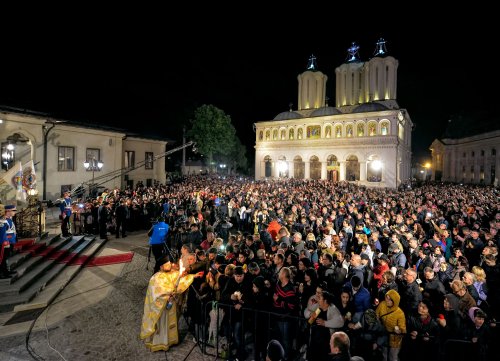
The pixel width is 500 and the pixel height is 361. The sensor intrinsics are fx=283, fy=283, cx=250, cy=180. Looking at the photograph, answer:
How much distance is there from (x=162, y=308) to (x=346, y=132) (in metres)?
40.0

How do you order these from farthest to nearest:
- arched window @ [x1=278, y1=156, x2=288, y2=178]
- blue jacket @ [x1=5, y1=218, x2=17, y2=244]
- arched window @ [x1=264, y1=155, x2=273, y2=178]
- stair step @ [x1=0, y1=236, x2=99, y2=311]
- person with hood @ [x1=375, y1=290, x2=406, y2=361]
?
arched window @ [x1=264, y1=155, x2=273, y2=178]
arched window @ [x1=278, y1=156, x2=288, y2=178]
blue jacket @ [x1=5, y1=218, x2=17, y2=244]
stair step @ [x1=0, y1=236, x2=99, y2=311]
person with hood @ [x1=375, y1=290, x2=406, y2=361]

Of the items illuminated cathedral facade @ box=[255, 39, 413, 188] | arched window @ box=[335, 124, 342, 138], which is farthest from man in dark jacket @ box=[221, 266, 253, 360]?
arched window @ box=[335, 124, 342, 138]

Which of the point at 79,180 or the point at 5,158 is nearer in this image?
the point at 5,158

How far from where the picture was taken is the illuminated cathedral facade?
38.1 metres

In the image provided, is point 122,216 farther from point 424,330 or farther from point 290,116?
point 290,116

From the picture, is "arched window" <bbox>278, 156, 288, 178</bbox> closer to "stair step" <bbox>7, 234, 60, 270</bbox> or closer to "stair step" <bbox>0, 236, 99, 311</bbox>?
"stair step" <bbox>0, 236, 99, 311</bbox>

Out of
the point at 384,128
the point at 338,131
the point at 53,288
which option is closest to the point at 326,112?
the point at 338,131

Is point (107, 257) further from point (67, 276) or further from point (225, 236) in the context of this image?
point (225, 236)

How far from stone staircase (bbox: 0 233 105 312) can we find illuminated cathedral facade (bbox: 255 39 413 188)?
1405 inches

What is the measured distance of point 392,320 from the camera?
171 inches

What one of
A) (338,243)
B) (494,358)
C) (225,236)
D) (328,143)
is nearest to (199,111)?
(328,143)

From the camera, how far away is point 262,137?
163 feet

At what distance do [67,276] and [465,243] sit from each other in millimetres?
11748

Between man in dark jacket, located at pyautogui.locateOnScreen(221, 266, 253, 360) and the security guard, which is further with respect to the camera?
the security guard
